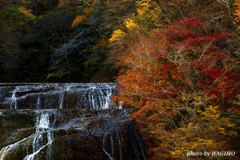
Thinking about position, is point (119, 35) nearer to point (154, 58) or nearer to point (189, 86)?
point (154, 58)

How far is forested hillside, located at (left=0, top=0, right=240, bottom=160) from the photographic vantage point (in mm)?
5781

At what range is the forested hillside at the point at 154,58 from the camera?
5.78 m

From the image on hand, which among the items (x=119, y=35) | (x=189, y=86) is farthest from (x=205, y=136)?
(x=119, y=35)

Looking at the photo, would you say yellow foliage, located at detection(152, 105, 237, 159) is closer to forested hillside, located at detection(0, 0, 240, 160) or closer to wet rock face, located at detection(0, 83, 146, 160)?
forested hillside, located at detection(0, 0, 240, 160)

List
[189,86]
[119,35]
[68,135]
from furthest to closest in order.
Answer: [119,35] → [68,135] → [189,86]

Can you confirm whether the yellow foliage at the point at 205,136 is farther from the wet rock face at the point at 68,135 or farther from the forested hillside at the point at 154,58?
the wet rock face at the point at 68,135

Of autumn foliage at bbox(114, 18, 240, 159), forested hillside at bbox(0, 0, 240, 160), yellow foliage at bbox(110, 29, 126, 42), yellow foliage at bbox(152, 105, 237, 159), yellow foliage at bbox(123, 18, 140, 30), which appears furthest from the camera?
yellow foliage at bbox(110, 29, 126, 42)

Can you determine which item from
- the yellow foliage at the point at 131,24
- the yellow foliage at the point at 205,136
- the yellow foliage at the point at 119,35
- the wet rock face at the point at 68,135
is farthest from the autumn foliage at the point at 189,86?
the yellow foliage at the point at 119,35

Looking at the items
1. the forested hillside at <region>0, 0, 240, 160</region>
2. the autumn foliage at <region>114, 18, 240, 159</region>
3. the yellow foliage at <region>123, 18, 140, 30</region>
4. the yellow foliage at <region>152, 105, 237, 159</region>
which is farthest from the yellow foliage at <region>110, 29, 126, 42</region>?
the yellow foliage at <region>152, 105, 237, 159</region>

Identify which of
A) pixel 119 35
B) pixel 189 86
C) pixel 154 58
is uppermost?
pixel 119 35

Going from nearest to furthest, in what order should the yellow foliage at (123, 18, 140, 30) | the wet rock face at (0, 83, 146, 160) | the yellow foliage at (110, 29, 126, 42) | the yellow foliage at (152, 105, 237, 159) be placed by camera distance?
the yellow foliage at (152, 105, 237, 159) → the wet rock face at (0, 83, 146, 160) → the yellow foliage at (123, 18, 140, 30) → the yellow foliage at (110, 29, 126, 42)

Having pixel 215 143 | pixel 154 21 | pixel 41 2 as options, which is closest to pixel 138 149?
pixel 215 143

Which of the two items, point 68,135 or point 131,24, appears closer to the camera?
point 68,135

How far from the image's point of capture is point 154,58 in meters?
8.24
